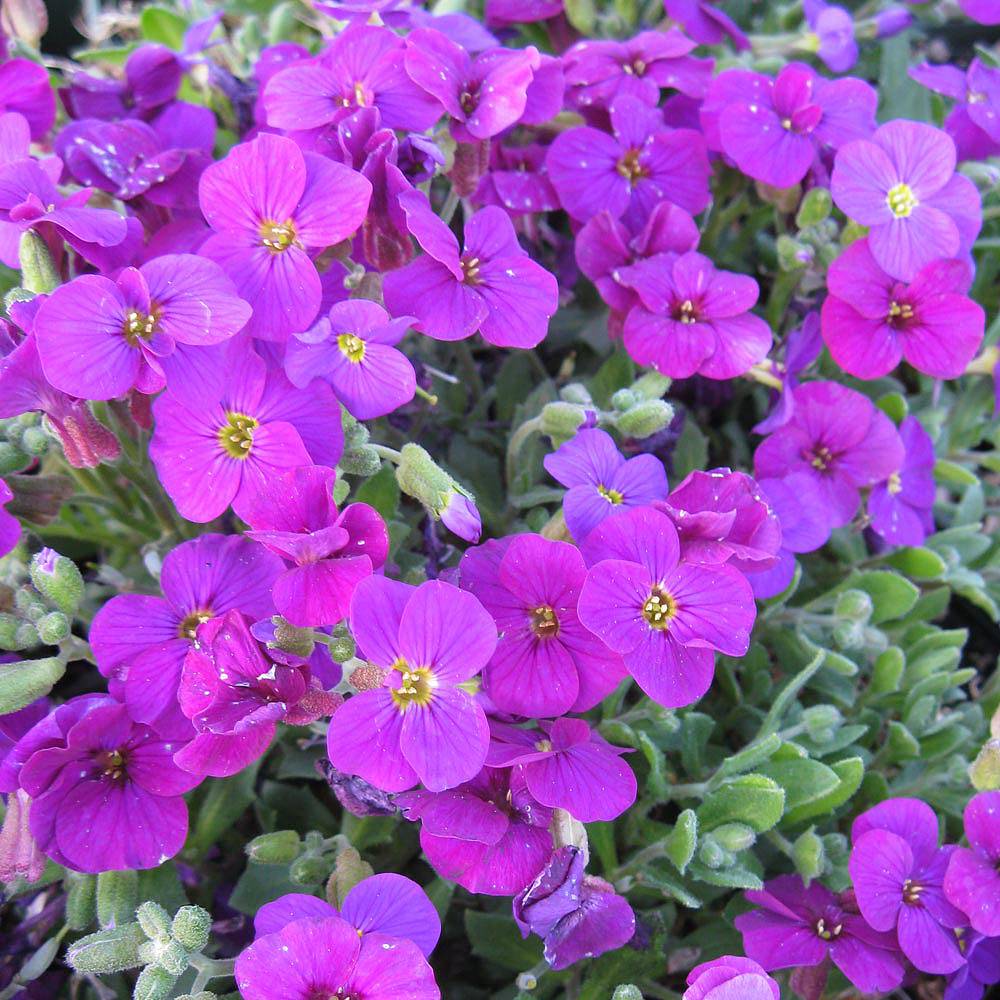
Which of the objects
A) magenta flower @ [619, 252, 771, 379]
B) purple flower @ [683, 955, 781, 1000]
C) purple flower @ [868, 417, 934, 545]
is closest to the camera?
purple flower @ [683, 955, 781, 1000]

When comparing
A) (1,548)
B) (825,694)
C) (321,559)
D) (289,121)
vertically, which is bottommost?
(825,694)

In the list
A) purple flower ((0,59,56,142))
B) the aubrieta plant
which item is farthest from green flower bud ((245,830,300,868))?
purple flower ((0,59,56,142))

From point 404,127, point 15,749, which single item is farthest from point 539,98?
point 15,749

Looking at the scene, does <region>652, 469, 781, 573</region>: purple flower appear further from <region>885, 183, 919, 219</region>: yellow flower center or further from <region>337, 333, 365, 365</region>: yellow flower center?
<region>885, 183, 919, 219</region>: yellow flower center

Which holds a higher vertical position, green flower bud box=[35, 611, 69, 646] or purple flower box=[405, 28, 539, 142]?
purple flower box=[405, 28, 539, 142]

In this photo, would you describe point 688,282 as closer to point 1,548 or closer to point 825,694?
point 825,694

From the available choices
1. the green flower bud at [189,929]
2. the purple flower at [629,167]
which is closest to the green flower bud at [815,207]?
the purple flower at [629,167]
